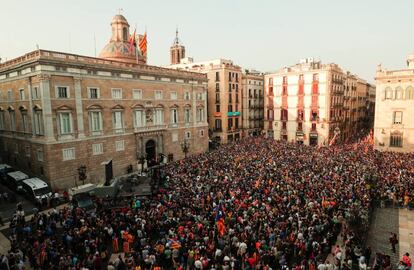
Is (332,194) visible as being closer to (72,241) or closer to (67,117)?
(72,241)

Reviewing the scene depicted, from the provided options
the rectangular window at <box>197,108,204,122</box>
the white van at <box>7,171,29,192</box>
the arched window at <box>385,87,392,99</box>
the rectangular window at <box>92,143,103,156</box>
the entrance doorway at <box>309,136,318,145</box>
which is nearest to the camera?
the white van at <box>7,171,29,192</box>

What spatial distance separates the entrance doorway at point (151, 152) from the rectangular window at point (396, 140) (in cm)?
3615

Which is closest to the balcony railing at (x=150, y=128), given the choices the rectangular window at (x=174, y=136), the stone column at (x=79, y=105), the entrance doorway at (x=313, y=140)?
the rectangular window at (x=174, y=136)

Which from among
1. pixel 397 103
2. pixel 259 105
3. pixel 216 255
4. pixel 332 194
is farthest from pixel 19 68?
pixel 397 103

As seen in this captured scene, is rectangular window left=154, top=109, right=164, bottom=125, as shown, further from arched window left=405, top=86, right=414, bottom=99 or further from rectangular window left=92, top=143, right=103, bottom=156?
arched window left=405, top=86, right=414, bottom=99

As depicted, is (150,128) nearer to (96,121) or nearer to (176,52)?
(96,121)

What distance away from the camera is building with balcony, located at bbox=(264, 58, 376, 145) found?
51406 millimetres

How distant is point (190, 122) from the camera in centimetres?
4375

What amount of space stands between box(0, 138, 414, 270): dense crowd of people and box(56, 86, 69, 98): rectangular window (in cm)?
1291

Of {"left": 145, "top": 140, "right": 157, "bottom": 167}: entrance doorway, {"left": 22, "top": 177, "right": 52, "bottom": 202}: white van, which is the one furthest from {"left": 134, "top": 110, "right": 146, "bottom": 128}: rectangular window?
{"left": 22, "top": 177, "right": 52, "bottom": 202}: white van

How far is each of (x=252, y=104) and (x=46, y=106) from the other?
140ft

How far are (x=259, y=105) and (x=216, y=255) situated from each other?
51.9 m

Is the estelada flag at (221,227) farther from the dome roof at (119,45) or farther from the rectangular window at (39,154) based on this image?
the dome roof at (119,45)

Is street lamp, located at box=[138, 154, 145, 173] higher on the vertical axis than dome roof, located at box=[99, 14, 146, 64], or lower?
lower
